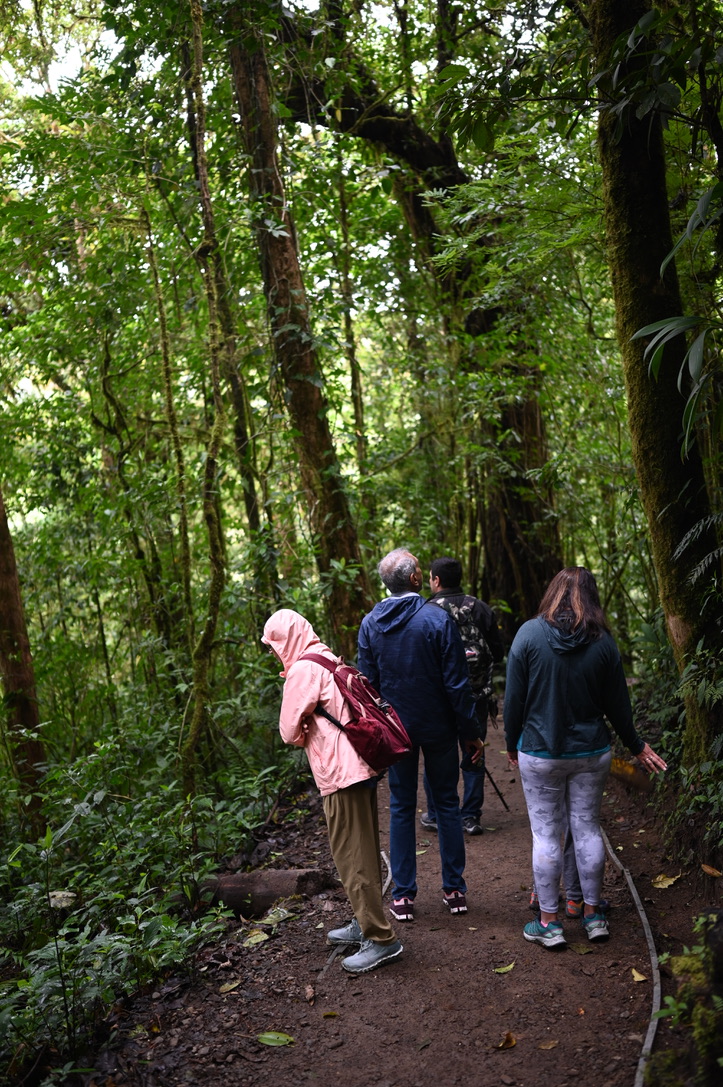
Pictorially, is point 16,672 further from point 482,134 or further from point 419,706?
point 482,134

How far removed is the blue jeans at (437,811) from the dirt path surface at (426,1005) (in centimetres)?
27

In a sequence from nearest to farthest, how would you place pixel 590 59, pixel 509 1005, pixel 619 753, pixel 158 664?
pixel 509 1005 → pixel 590 59 → pixel 619 753 → pixel 158 664

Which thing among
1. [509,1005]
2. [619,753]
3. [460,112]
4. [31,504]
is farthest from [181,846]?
[31,504]

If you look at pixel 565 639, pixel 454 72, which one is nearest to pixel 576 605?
pixel 565 639

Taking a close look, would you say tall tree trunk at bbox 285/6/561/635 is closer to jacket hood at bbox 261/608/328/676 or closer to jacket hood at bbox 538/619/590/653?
jacket hood at bbox 538/619/590/653

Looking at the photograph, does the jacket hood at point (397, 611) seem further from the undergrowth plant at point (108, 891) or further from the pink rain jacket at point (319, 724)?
the undergrowth plant at point (108, 891)

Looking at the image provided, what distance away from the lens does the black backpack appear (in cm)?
670

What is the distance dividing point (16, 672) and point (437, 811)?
5320 mm

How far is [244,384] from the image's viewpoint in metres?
10.5

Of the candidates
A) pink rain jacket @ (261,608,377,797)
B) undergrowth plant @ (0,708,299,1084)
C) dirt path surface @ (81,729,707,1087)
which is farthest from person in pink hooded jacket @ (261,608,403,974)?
undergrowth plant @ (0,708,299,1084)

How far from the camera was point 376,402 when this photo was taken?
15664mm

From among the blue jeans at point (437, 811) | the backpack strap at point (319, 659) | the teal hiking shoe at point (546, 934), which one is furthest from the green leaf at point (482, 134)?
the teal hiking shoe at point (546, 934)

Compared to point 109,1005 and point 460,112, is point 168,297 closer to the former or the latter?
point 460,112

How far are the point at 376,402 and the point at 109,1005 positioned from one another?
1223 cm
